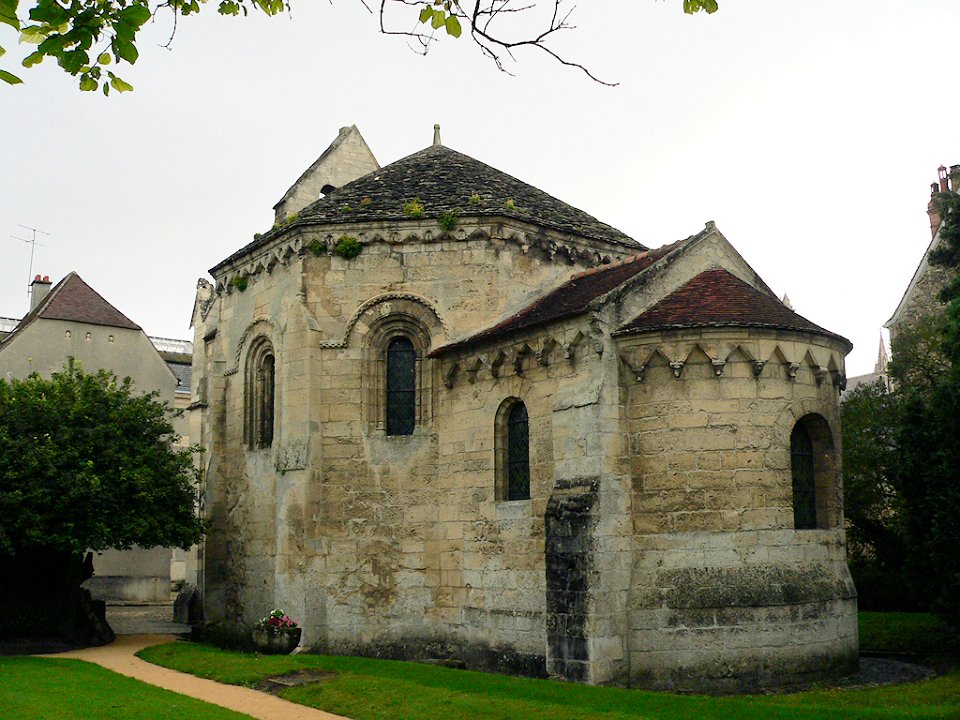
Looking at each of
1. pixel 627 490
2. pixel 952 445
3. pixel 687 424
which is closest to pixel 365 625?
pixel 627 490

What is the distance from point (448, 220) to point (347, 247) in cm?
228

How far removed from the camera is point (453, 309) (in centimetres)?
1962

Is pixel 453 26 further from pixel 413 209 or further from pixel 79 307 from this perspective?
pixel 79 307

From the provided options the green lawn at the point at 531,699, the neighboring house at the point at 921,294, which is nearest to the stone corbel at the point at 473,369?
the green lawn at the point at 531,699

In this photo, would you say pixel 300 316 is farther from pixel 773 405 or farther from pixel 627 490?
pixel 773 405

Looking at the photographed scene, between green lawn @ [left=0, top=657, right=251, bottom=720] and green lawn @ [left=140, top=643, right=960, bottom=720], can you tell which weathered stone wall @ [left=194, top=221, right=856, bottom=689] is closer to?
green lawn @ [left=140, top=643, right=960, bottom=720]

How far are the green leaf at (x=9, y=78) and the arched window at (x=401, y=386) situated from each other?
14407 millimetres

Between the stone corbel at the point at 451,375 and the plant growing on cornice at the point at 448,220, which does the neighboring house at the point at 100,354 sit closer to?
the stone corbel at the point at 451,375

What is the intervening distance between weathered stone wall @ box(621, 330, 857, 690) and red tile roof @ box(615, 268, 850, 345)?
215 mm

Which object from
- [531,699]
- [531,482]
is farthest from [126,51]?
[531,482]

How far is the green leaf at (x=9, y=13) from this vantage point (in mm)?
5570

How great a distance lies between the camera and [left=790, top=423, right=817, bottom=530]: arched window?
1652cm

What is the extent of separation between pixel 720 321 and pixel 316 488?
8.93 m

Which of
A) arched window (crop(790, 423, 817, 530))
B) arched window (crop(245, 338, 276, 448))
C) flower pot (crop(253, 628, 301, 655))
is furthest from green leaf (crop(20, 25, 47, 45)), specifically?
arched window (crop(245, 338, 276, 448))
